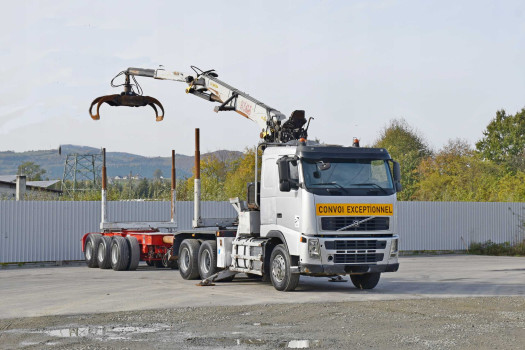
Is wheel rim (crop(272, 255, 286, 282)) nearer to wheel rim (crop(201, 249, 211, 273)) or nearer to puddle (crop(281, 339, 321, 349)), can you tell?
wheel rim (crop(201, 249, 211, 273))

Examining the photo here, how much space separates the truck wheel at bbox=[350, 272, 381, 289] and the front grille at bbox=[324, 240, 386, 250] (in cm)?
108

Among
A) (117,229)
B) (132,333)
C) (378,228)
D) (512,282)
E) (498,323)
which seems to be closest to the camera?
(132,333)

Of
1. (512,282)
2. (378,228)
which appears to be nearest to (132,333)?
(378,228)

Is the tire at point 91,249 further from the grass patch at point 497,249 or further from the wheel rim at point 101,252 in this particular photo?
the grass patch at point 497,249

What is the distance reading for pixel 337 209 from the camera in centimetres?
1684

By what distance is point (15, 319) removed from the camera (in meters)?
12.9

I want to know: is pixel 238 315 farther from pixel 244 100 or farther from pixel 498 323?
pixel 244 100

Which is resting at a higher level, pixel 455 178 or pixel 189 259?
pixel 455 178

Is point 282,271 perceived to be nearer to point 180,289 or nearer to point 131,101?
point 180,289

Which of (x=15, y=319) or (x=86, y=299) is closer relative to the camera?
(x=15, y=319)

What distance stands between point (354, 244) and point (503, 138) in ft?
207

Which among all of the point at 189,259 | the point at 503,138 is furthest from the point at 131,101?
the point at 503,138

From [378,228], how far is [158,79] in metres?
9.25

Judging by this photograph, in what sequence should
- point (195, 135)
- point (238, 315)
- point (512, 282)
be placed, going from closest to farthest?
point (238, 315) < point (512, 282) < point (195, 135)
